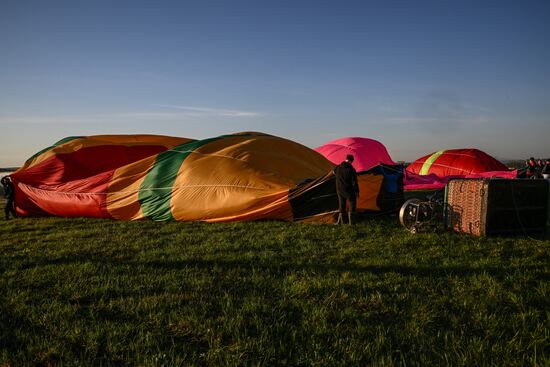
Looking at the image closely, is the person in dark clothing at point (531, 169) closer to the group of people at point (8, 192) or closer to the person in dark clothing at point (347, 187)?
the person in dark clothing at point (347, 187)

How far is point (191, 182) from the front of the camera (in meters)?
8.95

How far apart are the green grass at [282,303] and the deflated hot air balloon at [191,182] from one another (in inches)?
85.8

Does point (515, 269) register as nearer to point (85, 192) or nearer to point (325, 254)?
point (325, 254)

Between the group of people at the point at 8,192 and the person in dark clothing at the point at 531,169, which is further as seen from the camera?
the person in dark clothing at the point at 531,169

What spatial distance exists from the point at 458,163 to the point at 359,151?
5.11m

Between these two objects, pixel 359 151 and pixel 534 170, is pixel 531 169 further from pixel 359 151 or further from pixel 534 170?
pixel 359 151

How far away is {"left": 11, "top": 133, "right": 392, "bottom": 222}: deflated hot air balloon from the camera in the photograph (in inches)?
322

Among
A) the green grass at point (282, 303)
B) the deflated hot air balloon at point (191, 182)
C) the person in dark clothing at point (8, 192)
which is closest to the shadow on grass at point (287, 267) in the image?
the green grass at point (282, 303)

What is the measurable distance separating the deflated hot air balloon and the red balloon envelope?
10.9 meters

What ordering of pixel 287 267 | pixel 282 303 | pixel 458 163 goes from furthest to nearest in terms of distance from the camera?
pixel 458 163 < pixel 287 267 < pixel 282 303

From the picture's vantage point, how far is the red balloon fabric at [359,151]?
18.4 metres

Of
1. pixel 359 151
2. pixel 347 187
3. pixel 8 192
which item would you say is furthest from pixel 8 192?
pixel 359 151

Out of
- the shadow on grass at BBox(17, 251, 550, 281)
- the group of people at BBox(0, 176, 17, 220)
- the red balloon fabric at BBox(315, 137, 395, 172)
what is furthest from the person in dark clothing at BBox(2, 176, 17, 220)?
the red balloon fabric at BBox(315, 137, 395, 172)

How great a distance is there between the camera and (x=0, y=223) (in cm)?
966
